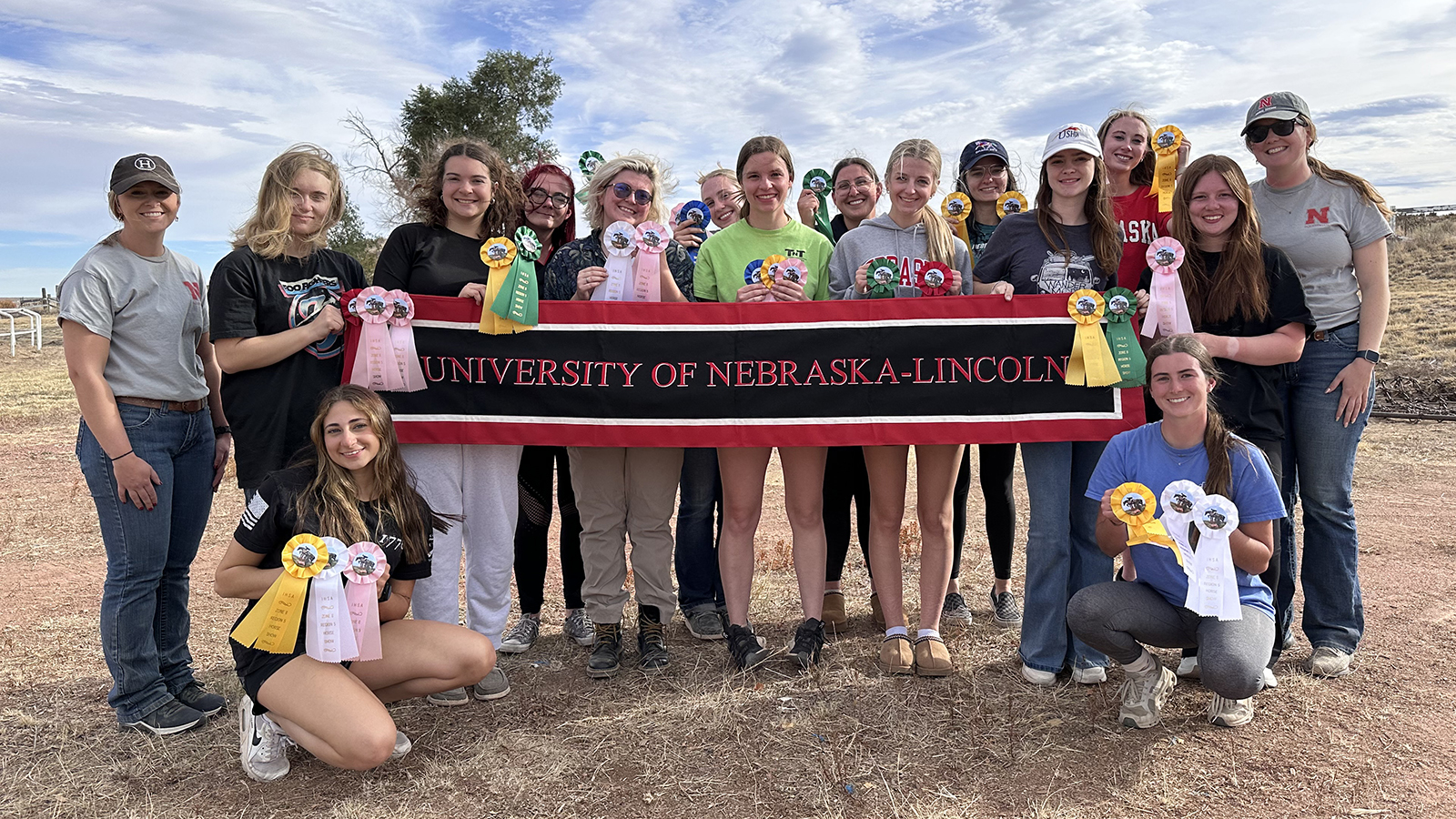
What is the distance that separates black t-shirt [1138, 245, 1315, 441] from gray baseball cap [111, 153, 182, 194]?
432 centimetres

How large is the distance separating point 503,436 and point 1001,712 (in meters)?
2.47

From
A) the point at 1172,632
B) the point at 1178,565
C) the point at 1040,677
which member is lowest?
the point at 1040,677

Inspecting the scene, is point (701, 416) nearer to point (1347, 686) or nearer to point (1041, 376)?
point (1041, 376)

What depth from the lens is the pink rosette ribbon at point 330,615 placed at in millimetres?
3166

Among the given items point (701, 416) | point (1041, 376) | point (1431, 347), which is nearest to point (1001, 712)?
point (1041, 376)

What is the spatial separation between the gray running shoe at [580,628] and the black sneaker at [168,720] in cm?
168

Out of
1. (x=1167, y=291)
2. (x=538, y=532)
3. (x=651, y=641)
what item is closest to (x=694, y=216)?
(x=538, y=532)

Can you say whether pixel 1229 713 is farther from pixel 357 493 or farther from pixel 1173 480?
pixel 357 493

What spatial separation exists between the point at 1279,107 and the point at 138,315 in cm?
481

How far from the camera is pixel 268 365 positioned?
366 cm

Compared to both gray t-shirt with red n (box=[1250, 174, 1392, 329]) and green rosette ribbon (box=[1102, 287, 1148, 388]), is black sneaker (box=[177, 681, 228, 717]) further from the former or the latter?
gray t-shirt with red n (box=[1250, 174, 1392, 329])

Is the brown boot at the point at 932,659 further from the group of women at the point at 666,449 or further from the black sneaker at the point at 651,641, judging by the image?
the black sneaker at the point at 651,641

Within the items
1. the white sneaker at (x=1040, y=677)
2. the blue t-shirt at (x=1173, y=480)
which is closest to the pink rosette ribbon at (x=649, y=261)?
the blue t-shirt at (x=1173, y=480)

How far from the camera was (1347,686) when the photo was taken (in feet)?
12.7
